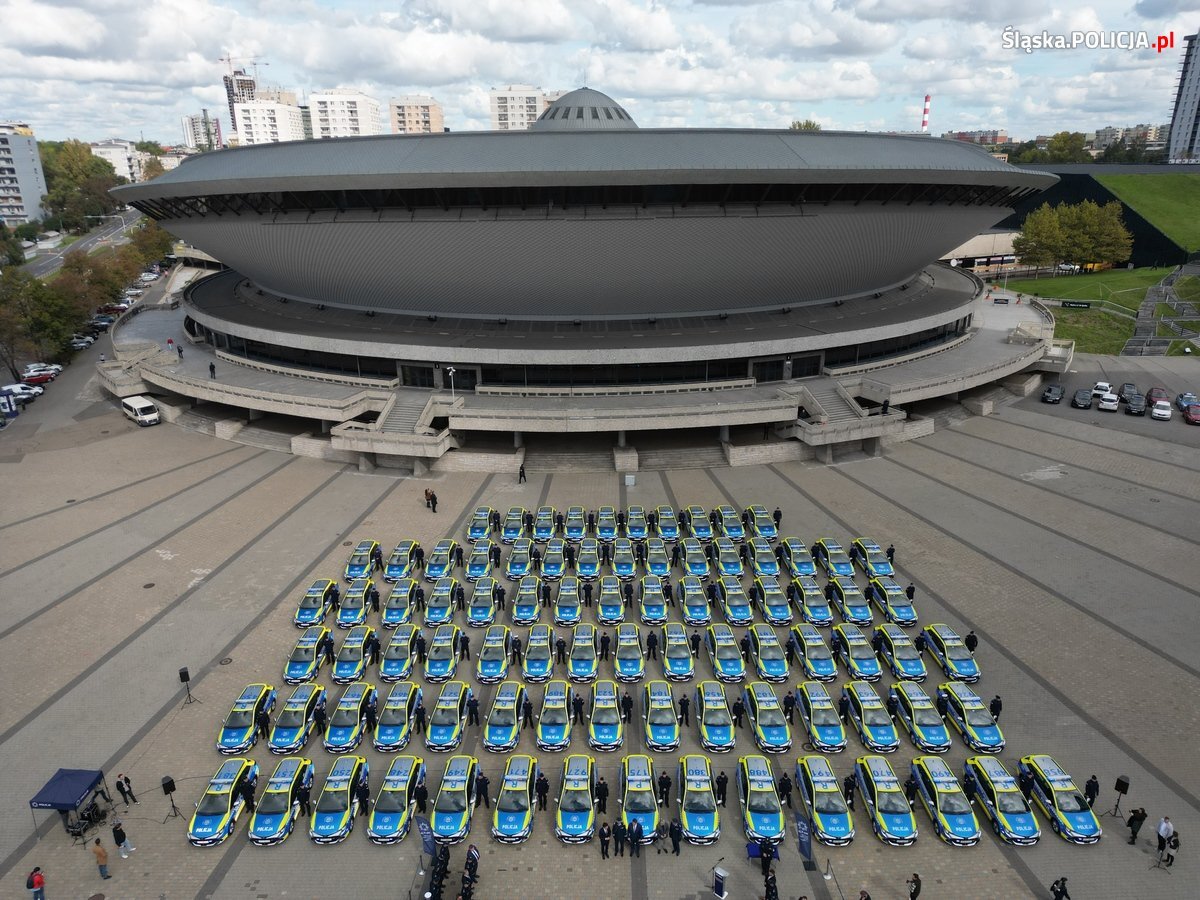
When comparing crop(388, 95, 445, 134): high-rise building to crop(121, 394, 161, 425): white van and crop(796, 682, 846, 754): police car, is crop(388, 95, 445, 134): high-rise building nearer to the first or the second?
crop(121, 394, 161, 425): white van

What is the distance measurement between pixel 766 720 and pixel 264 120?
21424 cm

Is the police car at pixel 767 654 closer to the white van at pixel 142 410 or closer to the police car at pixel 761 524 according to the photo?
the police car at pixel 761 524

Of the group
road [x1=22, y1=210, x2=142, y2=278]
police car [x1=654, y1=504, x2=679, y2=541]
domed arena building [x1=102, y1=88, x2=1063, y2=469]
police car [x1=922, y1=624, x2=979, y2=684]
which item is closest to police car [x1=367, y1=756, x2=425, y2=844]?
police car [x1=654, y1=504, x2=679, y2=541]

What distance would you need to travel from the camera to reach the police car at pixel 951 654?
65.8ft

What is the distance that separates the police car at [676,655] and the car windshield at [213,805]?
11.2m

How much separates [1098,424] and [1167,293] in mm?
46628

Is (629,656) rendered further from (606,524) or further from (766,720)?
(606,524)

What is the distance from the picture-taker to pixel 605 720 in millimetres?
18250

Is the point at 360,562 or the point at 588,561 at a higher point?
the point at 588,561

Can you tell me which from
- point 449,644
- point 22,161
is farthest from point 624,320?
point 22,161

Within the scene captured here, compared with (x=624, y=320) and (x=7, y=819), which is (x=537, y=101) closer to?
(x=624, y=320)

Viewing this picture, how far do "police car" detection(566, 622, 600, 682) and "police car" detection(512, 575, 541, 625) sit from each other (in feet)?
6.31

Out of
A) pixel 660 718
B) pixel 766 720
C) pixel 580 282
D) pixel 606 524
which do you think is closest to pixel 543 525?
pixel 606 524

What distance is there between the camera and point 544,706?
18.5 metres
